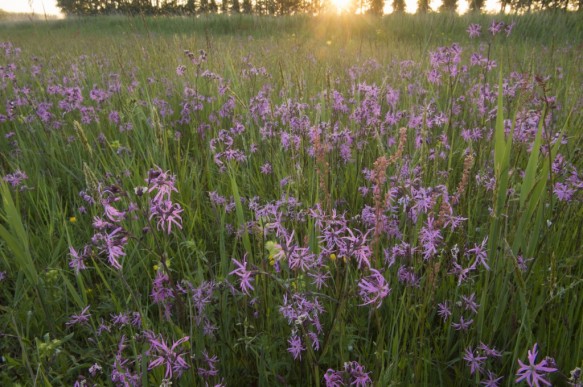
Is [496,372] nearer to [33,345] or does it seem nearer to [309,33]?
[33,345]

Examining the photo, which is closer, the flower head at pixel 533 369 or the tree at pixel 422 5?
the flower head at pixel 533 369

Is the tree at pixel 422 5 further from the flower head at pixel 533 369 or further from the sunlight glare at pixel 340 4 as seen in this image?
the flower head at pixel 533 369

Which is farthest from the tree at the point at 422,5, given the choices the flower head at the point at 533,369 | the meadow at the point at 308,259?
the flower head at the point at 533,369

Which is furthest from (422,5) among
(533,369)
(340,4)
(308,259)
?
(533,369)

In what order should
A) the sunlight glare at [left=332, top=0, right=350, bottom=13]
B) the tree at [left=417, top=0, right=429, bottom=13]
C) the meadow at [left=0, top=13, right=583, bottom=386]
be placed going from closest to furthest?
the meadow at [left=0, top=13, right=583, bottom=386] < the tree at [left=417, top=0, right=429, bottom=13] < the sunlight glare at [left=332, top=0, right=350, bottom=13]

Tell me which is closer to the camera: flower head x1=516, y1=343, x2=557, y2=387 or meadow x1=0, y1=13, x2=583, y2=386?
flower head x1=516, y1=343, x2=557, y2=387

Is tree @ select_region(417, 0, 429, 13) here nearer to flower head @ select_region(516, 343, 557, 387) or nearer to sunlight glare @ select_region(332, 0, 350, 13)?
sunlight glare @ select_region(332, 0, 350, 13)

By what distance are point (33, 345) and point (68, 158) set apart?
192 centimetres

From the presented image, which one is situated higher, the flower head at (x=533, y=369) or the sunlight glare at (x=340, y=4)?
the sunlight glare at (x=340, y=4)

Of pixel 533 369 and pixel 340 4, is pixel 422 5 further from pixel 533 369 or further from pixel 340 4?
pixel 533 369

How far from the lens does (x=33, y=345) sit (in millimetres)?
1589

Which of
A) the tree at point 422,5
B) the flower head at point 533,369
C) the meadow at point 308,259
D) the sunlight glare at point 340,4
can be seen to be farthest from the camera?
the sunlight glare at point 340,4

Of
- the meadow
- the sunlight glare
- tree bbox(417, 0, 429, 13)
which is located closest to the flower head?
the meadow

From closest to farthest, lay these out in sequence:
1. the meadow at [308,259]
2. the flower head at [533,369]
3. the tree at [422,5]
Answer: the flower head at [533,369] < the meadow at [308,259] < the tree at [422,5]
